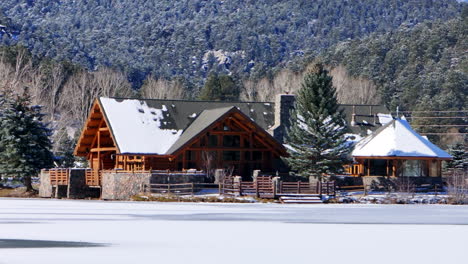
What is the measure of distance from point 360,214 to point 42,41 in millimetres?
144666

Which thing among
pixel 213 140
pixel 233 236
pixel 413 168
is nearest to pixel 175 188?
pixel 213 140

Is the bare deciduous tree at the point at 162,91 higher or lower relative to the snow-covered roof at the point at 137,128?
higher

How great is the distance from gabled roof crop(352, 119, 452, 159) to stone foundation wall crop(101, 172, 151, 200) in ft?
46.6

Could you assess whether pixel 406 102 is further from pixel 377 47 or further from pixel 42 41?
pixel 42 41

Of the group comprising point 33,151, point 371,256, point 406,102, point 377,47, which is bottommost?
point 371,256

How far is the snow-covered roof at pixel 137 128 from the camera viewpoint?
6025 cm

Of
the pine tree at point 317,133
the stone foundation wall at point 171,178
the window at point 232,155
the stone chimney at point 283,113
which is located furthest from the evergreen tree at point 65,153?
the pine tree at point 317,133

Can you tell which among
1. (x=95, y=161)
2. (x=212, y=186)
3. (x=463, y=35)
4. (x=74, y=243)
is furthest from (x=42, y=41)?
(x=74, y=243)

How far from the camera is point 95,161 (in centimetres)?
6612

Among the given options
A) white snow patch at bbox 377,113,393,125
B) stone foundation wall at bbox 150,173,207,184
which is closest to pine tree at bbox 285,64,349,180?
stone foundation wall at bbox 150,173,207,184

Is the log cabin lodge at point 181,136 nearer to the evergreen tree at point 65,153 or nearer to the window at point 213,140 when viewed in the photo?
the window at point 213,140

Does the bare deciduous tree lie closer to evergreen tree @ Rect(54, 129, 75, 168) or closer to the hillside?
the hillside

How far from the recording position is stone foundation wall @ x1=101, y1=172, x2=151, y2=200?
55.7 meters

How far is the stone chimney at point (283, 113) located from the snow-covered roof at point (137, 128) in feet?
23.0
